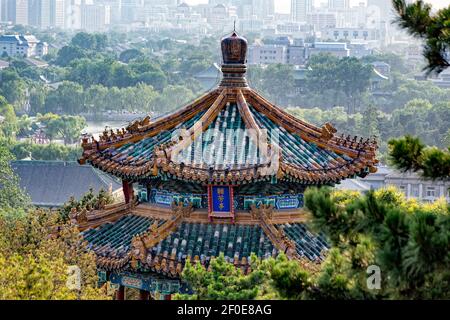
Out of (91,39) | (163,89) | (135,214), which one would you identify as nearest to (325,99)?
(163,89)

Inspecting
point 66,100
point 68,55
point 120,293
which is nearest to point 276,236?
point 120,293

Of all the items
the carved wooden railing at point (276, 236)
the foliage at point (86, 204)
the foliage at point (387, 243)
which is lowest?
the foliage at point (86, 204)

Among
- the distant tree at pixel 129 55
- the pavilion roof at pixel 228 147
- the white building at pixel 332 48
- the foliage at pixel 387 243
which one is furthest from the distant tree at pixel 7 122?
the foliage at pixel 387 243

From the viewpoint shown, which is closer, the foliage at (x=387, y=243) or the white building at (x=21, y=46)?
the foliage at (x=387, y=243)

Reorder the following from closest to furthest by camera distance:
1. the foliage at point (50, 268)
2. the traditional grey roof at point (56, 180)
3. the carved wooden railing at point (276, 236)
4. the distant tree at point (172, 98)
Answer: the foliage at point (50, 268)
the carved wooden railing at point (276, 236)
the traditional grey roof at point (56, 180)
the distant tree at point (172, 98)

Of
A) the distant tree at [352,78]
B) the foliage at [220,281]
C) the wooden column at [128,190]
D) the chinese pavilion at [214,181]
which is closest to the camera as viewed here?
the foliage at [220,281]

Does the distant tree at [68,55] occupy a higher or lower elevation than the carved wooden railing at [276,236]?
lower

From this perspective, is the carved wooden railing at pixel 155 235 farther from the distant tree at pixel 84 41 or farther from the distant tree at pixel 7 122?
the distant tree at pixel 84 41

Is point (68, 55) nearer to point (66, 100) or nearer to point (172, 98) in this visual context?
point (66, 100)

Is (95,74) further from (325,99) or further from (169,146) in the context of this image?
(169,146)
